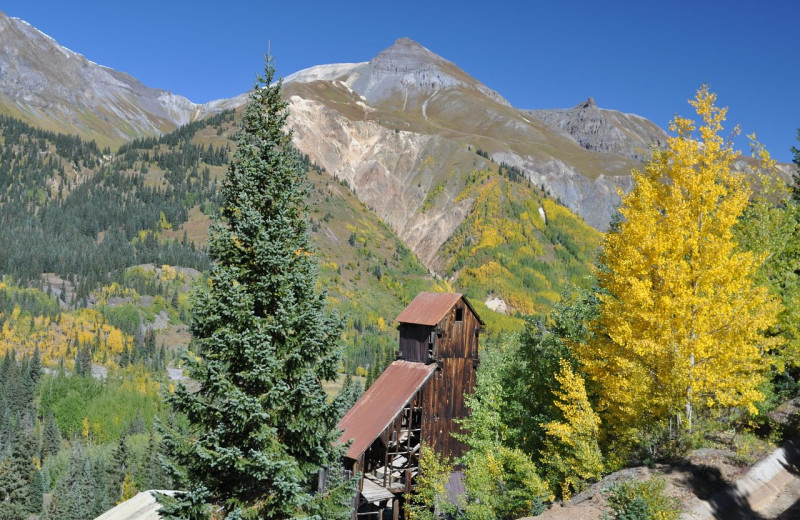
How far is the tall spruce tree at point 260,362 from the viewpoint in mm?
12566

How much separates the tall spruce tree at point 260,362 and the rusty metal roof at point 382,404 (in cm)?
1454

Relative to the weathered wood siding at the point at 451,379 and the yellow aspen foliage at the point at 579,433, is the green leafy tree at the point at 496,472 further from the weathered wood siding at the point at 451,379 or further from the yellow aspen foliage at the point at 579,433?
the weathered wood siding at the point at 451,379

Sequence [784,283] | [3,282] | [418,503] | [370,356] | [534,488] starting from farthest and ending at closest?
[3,282] < [370,356] < [418,503] < [784,283] < [534,488]

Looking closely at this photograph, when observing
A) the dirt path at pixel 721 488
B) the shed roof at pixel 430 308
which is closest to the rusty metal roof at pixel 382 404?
the shed roof at pixel 430 308

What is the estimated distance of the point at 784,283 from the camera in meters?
19.2

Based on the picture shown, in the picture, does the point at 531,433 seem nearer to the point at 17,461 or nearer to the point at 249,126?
the point at 249,126

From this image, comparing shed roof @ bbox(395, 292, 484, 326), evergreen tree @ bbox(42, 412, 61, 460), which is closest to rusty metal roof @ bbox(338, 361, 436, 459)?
shed roof @ bbox(395, 292, 484, 326)

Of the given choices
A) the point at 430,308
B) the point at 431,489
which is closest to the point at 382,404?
the point at 431,489

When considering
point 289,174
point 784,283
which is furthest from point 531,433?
point 289,174

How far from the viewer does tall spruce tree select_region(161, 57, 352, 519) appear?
12.6 metres

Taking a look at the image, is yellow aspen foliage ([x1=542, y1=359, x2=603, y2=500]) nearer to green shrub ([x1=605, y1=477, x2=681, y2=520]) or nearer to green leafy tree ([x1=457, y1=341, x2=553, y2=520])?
green leafy tree ([x1=457, y1=341, x2=553, y2=520])

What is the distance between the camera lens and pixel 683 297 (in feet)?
46.8

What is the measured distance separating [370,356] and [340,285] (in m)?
31.4

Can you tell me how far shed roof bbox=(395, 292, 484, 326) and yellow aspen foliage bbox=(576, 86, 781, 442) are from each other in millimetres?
16473
